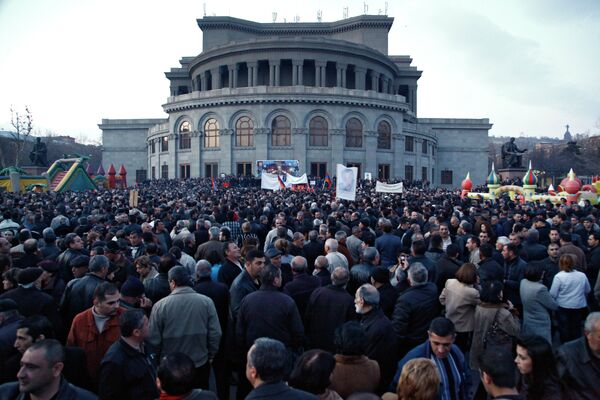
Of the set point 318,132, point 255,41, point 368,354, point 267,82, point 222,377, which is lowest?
→ point 222,377

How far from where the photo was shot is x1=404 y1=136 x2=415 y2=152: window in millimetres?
49537

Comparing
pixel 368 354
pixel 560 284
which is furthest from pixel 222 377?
pixel 560 284

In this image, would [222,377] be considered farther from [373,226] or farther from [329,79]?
[329,79]

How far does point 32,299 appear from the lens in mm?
5258

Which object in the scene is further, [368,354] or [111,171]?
[111,171]

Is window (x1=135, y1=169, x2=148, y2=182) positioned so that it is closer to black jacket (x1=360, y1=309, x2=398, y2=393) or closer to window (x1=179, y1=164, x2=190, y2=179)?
window (x1=179, y1=164, x2=190, y2=179)

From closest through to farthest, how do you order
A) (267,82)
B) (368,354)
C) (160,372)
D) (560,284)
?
(160,372), (368,354), (560,284), (267,82)

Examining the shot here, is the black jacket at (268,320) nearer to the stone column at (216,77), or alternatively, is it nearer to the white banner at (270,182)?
the white banner at (270,182)

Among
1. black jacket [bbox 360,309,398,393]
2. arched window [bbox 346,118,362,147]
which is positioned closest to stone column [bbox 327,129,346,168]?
arched window [bbox 346,118,362,147]

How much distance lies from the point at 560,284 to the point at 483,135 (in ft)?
190

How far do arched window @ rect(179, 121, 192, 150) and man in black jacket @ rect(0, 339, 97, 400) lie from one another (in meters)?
45.8

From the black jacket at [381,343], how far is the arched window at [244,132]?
134ft

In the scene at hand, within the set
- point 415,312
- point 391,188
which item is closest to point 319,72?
point 391,188

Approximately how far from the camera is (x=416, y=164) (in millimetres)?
50531
